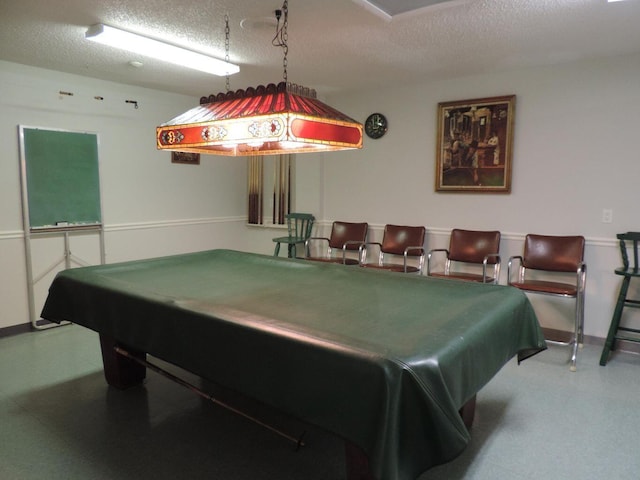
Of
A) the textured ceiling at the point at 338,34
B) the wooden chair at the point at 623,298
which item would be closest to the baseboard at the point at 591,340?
the wooden chair at the point at 623,298

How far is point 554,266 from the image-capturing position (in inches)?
148

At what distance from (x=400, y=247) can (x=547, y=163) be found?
1.54m

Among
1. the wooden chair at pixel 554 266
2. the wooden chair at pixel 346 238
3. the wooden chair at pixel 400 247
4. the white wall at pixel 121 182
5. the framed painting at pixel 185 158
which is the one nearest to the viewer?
the wooden chair at pixel 554 266

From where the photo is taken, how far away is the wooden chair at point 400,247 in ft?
14.5

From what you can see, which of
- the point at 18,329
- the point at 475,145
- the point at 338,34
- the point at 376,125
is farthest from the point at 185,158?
the point at 475,145

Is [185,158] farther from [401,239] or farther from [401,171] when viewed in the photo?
[401,239]

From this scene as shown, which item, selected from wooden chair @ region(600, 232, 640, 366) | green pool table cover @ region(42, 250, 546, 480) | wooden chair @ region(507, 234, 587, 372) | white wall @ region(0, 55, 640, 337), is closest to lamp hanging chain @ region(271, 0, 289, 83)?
green pool table cover @ region(42, 250, 546, 480)

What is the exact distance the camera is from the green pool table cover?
1.38 metres

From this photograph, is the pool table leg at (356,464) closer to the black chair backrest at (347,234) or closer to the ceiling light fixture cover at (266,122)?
the ceiling light fixture cover at (266,122)

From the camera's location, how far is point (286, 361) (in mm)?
1602

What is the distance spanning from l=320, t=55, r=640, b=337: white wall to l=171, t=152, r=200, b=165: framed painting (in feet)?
7.01

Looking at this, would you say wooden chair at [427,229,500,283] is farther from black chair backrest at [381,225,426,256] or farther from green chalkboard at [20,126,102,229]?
green chalkboard at [20,126,102,229]

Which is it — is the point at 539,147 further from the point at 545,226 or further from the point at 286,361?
the point at 286,361

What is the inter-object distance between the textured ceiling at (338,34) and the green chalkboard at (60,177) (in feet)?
2.07
